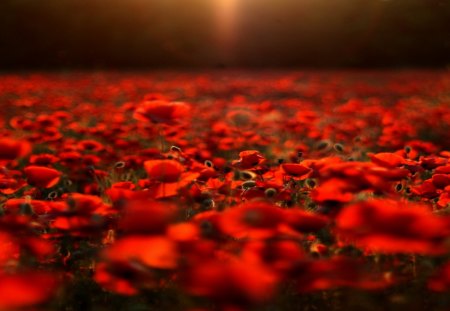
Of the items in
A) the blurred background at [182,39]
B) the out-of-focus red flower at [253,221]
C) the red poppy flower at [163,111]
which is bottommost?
the blurred background at [182,39]

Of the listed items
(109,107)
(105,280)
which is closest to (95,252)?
(105,280)

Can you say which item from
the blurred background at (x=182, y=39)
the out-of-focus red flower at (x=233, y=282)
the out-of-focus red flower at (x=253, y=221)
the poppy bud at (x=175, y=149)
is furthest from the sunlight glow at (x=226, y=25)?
the out-of-focus red flower at (x=233, y=282)

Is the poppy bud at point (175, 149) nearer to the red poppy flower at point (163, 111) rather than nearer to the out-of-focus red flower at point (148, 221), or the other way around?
the red poppy flower at point (163, 111)

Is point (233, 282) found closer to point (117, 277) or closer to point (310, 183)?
point (117, 277)

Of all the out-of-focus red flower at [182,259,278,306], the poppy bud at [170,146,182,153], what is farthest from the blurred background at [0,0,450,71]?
the out-of-focus red flower at [182,259,278,306]

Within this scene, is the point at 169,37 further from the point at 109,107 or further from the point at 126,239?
the point at 126,239

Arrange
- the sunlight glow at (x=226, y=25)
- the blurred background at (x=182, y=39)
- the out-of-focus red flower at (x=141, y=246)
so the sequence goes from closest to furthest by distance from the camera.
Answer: the out-of-focus red flower at (x=141, y=246), the blurred background at (x=182, y=39), the sunlight glow at (x=226, y=25)

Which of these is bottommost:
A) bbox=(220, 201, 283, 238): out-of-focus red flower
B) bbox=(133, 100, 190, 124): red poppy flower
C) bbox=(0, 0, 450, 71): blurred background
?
bbox=(0, 0, 450, 71): blurred background

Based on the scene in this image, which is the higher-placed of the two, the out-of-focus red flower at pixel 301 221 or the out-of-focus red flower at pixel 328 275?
the out-of-focus red flower at pixel 301 221

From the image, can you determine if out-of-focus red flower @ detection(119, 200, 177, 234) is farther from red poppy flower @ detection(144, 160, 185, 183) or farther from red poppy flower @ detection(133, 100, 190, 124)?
red poppy flower @ detection(133, 100, 190, 124)
